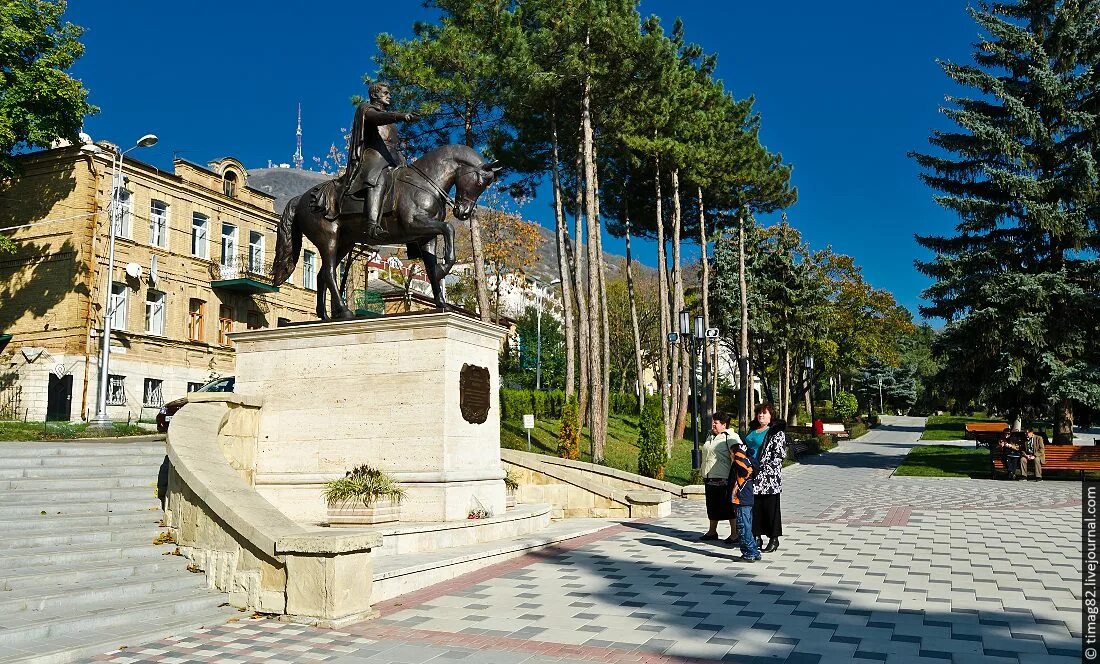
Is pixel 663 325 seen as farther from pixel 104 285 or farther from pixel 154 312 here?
pixel 104 285

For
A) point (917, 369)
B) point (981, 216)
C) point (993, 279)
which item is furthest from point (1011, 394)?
point (917, 369)

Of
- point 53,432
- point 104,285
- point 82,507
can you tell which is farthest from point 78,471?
point 104,285

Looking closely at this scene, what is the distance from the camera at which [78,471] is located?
952 cm

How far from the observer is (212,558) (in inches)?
293

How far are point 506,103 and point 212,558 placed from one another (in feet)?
63.9

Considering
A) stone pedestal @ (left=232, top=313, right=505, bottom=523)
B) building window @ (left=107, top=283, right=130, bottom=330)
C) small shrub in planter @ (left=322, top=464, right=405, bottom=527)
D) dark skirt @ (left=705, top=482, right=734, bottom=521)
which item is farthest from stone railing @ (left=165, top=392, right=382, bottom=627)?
building window @ (left=107, top=283, right=130, bottom=330)

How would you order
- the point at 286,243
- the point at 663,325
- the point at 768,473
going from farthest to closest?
the point at 663,325, the point at 286,243, the point at 768,473

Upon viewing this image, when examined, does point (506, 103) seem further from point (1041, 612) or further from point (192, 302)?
point (1041, 612)

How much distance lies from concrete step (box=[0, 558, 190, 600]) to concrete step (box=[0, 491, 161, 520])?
46.4 inches

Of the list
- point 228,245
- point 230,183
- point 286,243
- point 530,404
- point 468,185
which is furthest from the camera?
point 230,183

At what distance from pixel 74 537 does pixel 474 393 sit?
4839 mm

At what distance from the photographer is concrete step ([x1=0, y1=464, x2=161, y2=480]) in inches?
361

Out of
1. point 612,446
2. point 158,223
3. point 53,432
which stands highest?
point 158,223

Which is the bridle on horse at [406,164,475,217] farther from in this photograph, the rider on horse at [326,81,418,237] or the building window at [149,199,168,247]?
the building window at [149,199,168,247]
